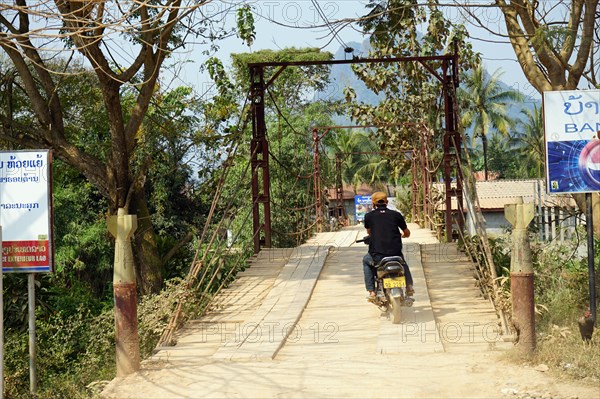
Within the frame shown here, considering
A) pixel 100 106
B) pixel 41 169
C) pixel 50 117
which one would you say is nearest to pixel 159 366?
pixel 41 169

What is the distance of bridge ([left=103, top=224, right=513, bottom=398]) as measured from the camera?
5309 mm

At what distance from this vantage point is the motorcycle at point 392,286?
22.9ft

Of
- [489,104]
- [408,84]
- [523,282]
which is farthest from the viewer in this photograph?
[489,104]

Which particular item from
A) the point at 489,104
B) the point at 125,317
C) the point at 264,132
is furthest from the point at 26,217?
the point at 489,104

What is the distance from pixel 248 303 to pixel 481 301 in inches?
89.7

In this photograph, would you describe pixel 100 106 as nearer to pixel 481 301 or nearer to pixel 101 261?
pixel 101 261

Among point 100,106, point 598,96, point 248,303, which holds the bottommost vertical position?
point 248,303

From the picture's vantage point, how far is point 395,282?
7031mm

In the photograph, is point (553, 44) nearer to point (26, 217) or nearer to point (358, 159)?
point (26, 217)

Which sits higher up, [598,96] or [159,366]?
[598,96]

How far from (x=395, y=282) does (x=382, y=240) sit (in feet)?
1.45

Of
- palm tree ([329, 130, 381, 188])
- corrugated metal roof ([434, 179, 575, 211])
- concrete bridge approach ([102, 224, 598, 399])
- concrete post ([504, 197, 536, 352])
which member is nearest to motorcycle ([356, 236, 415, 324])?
concrete bridge approach ([102, 224, 598, 399])

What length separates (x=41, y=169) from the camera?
20.3ft

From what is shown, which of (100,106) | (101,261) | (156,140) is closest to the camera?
(100,106)
